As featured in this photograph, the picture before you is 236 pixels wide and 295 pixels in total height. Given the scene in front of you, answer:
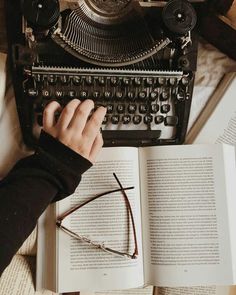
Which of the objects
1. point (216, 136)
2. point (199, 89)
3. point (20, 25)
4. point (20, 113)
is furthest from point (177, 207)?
point (20, 25)

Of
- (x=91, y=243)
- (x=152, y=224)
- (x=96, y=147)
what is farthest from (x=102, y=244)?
(x=96, y=147)

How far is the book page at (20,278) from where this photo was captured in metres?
1.02

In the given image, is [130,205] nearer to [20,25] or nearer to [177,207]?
[177,207]

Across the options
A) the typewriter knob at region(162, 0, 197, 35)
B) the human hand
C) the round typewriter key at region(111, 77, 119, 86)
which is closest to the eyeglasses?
the human hand

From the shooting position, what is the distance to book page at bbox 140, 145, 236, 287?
106 centimetres

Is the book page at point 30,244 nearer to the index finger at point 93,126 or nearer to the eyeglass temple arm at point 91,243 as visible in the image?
the eyeglass temple arm at point 91,243

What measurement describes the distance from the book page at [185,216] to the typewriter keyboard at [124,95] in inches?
2.5

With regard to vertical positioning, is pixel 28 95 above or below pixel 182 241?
above

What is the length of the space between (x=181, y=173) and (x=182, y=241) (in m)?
0.16

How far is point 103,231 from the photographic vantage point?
1059 millimetres

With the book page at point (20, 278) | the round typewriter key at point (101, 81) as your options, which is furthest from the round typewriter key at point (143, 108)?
the book page at point (20, 278)

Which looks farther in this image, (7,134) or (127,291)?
(127,291)

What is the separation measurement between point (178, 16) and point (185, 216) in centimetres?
46

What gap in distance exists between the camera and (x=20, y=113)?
105 centimetres
